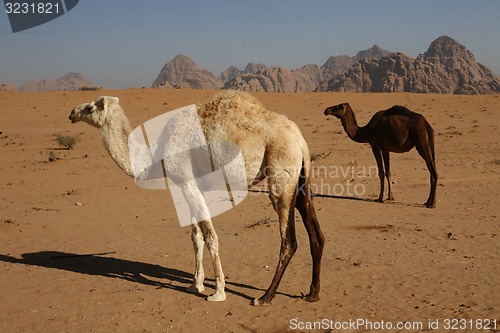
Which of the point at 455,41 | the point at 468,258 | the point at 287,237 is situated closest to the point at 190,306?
the point at 287,237

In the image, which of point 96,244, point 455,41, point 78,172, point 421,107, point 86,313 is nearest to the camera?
point 86,313

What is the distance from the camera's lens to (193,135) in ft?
18.5

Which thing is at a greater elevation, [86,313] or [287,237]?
Answer: [287,237]

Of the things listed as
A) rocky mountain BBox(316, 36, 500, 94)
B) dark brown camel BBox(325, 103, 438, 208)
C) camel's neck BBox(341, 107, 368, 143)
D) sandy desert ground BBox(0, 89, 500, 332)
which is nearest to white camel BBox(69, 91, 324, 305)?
sandy desert ground BBox(0, 89, 500, 332)

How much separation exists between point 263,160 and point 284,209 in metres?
0.61

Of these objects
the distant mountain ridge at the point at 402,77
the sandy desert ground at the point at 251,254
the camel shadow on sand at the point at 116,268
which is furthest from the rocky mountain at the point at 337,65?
the camel shadow on sand at the point at 116,268

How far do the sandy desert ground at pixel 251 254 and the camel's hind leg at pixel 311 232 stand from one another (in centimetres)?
18

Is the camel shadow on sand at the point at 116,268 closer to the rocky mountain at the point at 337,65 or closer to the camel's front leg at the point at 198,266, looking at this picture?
the camel's front leg at the point at 198,266

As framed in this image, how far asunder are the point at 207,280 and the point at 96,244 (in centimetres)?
275

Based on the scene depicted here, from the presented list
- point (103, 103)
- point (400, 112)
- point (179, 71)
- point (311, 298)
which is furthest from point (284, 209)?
point (179, 71)

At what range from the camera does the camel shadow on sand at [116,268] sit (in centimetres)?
638

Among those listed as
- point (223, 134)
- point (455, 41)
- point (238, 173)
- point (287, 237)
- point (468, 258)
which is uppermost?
point (455, 41)

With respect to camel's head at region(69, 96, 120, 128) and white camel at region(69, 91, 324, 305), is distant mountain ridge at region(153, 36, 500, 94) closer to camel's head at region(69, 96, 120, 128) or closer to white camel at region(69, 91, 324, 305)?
camel's head at region(69, 96, 120, 128)

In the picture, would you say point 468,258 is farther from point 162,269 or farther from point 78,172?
point 78,172
